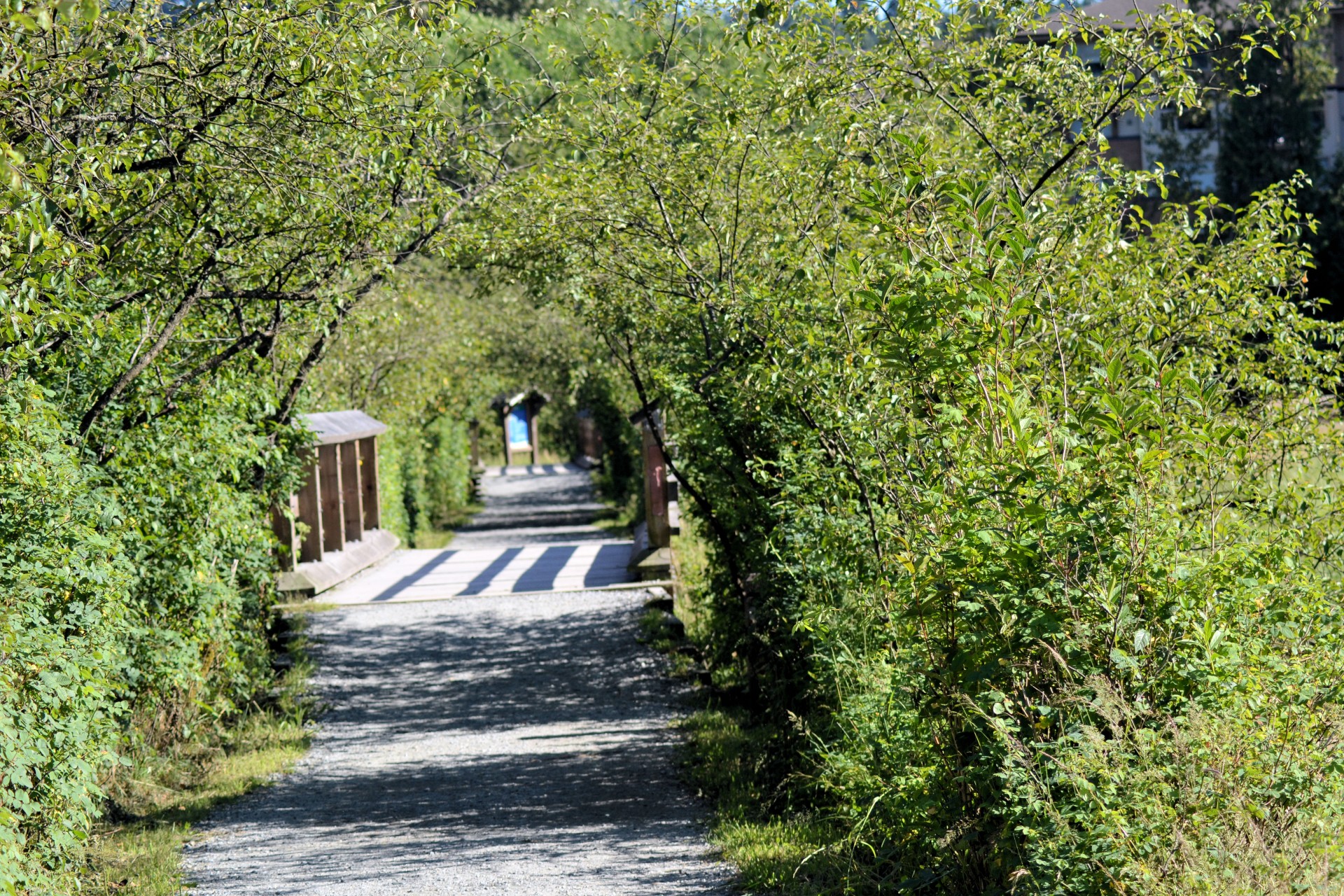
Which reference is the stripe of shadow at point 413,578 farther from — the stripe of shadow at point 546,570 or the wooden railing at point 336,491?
the stripe of shadow at point 546,570

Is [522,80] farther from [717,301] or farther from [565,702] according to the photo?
[565,702]

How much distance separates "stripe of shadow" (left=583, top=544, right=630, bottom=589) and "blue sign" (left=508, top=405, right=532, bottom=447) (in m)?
37.5

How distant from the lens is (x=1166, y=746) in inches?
146

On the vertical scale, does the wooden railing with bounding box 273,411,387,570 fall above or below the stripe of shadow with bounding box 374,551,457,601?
above

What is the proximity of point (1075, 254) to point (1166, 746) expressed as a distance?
136 inches

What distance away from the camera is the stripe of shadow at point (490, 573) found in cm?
1679

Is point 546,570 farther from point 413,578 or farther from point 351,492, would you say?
point 351,492

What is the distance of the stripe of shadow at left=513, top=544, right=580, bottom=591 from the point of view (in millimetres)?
16859

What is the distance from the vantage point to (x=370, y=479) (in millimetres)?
19312

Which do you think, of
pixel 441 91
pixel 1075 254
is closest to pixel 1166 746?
pixel 1075 254

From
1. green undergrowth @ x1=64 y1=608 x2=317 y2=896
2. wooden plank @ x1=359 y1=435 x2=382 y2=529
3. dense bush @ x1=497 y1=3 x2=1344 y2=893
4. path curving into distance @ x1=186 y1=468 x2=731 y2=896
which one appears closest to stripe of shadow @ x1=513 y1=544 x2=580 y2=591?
path curving into distance @ x1=186 y1=468 x2=731 y2=896

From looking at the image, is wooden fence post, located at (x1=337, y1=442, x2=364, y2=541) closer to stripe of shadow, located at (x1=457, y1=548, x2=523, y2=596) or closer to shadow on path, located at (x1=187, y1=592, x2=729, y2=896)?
stripe of shadow, located at (x1=457, y1=548, x2=523, y2=596)

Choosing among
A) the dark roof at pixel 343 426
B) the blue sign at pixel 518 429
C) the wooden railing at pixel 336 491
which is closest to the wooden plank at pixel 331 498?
the wooden railing at pixel 336 491

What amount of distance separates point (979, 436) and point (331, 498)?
13.9 metres
